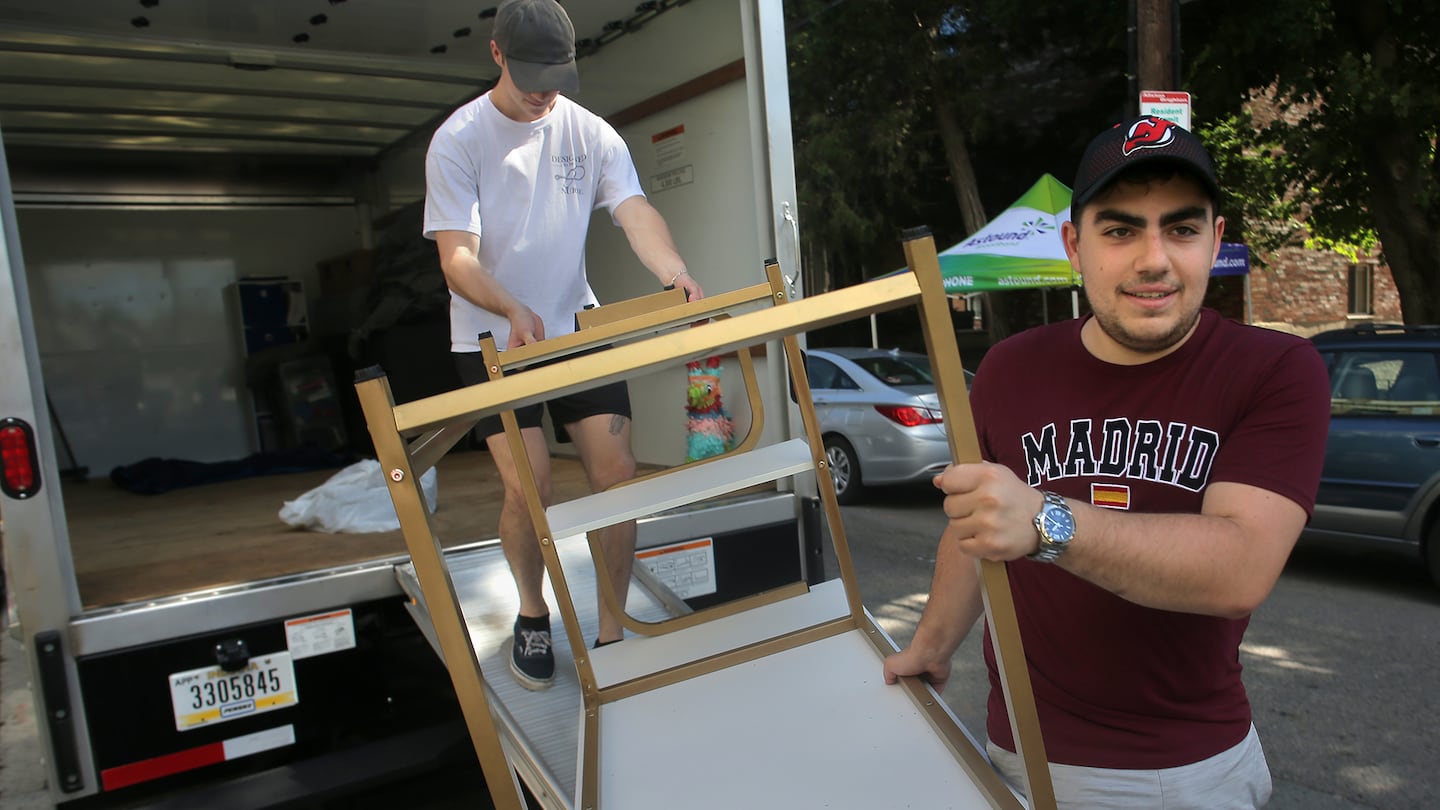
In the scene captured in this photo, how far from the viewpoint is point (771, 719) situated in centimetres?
173

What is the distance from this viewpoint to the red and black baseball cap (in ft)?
4.98

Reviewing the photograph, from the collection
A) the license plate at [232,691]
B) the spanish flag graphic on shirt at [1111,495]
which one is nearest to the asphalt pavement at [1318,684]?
the license plate at [232,691]

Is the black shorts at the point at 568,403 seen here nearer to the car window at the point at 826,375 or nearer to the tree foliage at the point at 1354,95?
the car window at the point at 826,375

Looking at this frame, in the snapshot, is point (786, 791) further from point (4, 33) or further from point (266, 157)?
point (266, 157)

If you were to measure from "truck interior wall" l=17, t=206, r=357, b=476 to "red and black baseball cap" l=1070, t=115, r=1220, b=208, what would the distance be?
8434mm

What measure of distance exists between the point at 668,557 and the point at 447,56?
3.90m

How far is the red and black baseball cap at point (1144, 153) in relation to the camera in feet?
4.98

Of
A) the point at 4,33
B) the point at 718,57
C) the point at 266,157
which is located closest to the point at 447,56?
the point at 4,33

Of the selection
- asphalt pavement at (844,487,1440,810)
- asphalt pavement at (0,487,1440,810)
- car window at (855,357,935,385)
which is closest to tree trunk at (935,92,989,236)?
car window at (855,357,935,385)

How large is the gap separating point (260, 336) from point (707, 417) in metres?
5.93

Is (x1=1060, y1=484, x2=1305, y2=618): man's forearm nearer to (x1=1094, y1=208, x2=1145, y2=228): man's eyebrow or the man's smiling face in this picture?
the man's smiling face

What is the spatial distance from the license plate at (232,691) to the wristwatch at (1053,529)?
2.22 m

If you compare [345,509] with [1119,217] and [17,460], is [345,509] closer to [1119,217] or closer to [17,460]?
[17,460]

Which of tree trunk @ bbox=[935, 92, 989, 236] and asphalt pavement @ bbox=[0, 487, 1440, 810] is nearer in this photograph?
asphalt pavement @ bbox=[0, 487, 1440, 810]
